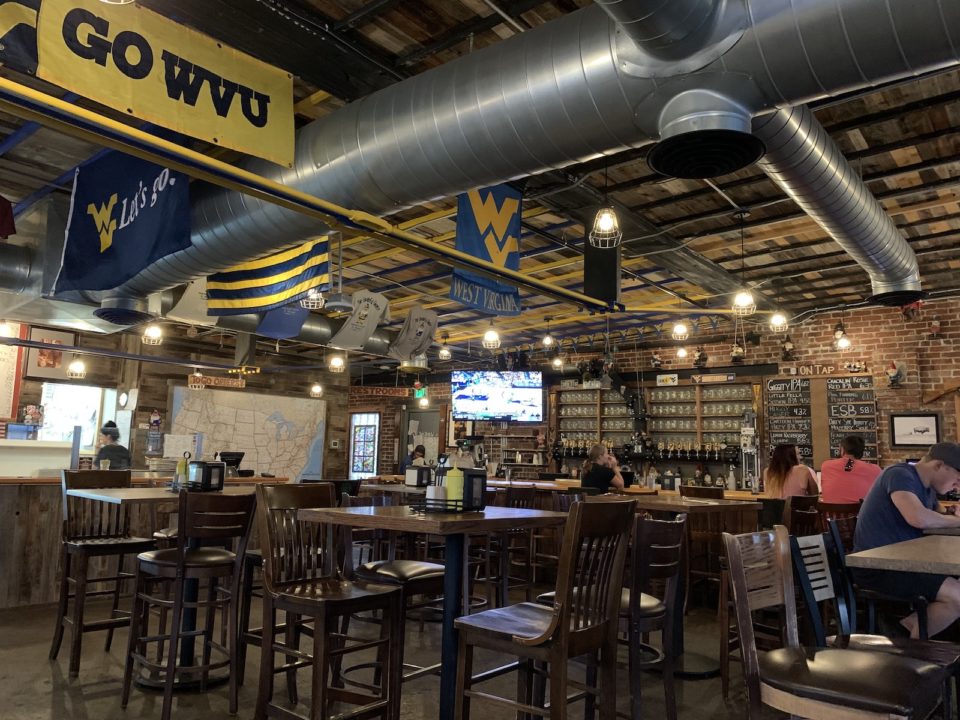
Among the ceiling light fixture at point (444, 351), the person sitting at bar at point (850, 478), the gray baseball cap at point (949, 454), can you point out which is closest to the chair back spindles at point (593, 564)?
the gray baseball cap at point (949, 454)

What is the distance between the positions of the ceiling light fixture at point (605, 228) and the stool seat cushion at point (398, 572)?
2728 millimetres

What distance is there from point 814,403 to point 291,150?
8059 millimetres

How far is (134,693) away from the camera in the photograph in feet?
11.6

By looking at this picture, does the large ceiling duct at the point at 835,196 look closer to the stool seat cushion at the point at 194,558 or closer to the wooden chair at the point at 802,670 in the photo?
the wooden chair at the point at 802,670

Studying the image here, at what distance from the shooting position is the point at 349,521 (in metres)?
2.66

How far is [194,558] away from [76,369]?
29.3ft

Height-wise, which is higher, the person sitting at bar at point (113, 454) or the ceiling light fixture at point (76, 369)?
the ceiling light fixture at point (76, 369)

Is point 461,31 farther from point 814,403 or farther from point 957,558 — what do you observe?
point 814,403

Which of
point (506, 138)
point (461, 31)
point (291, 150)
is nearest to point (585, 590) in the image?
point (506, 138)

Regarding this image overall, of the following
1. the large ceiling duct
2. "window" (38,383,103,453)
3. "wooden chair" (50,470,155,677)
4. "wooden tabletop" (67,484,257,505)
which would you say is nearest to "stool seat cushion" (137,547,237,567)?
"wooden tabletop" (67,484,257,505)

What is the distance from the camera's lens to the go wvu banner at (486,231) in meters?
4.74

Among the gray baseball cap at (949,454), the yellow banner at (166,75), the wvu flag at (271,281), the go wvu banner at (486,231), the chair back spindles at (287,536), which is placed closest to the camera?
the chair back spindles at (287,536)

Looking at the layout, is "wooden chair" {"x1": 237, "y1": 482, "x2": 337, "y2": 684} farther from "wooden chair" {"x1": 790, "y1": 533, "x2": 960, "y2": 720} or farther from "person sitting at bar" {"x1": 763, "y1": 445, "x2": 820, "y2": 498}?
"person sitting at bar" {"x1": 763, "y1": 445, "x2": 820, "y2": 498}

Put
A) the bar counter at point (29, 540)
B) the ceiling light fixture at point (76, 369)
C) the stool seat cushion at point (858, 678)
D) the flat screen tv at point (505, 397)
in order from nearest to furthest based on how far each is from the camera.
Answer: the stool seat cushion at point (858, 678) → the bar counter at point (29, 540) → the ceiling light fixture at point (76, 369) → the flat screen tv at point (505, 397)
